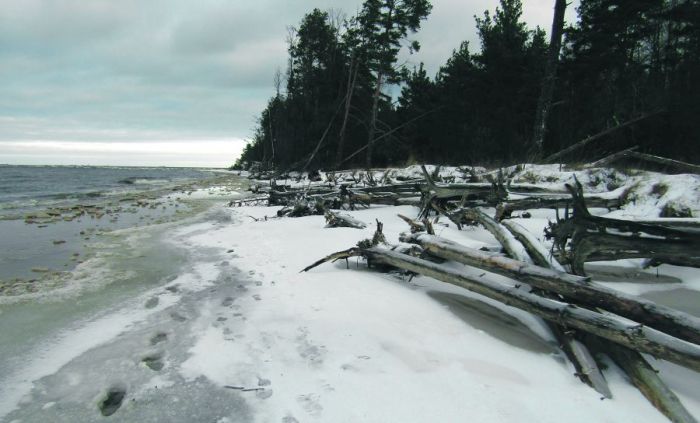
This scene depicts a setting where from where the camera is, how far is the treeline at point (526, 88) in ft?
44.9

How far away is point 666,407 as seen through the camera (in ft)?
5.46

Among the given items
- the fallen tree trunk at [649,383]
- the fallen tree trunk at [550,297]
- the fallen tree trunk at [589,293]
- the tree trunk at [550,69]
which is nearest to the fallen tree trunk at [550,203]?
the fallen tree trunk at [550,297]

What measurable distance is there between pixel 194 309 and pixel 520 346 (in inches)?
97.4

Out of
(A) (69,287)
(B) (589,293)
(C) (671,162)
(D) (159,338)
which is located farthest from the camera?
(C) (671,162)

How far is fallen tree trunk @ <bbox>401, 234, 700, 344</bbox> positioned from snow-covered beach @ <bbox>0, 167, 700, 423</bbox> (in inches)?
12.7

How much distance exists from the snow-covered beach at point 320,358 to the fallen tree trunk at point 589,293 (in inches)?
12.7

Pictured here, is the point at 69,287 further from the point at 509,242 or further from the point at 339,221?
the point at 509,242

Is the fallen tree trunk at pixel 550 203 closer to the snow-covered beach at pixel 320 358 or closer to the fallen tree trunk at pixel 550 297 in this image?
the fallen tree trunk at pixel 550 297

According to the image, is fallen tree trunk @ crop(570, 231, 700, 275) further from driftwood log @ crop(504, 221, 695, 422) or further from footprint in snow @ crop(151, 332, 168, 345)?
footprint in snow @ crop(151, 332, 168, 345)

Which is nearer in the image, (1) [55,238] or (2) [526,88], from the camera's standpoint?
(1) [55,238]

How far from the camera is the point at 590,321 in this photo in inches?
80.0

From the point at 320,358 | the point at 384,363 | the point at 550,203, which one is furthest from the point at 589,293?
the point at 550,203

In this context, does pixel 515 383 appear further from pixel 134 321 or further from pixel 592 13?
pixel 592 13

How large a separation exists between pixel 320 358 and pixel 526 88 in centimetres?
2033
